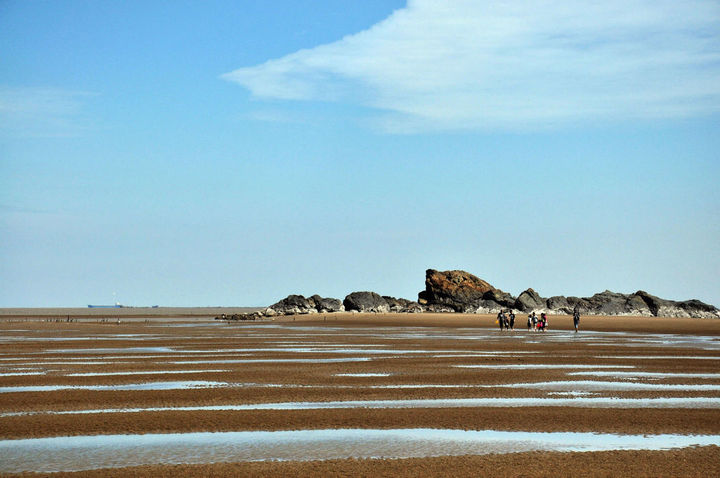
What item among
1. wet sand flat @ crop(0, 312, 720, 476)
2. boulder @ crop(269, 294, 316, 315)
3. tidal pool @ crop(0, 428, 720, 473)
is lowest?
tidal pool @ crop(0, 428, 720, 473)

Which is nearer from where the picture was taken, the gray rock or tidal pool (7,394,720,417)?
tidal pool (7,394,720,417)

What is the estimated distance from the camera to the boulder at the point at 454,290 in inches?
5022

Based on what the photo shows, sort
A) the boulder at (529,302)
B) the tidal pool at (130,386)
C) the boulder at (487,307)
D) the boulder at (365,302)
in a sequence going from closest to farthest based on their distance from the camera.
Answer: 1. the tidal pool at (130,386)
2. the boulder at (529,302)
3. the boulder at (487,307)
4. the boulder at (365,302)

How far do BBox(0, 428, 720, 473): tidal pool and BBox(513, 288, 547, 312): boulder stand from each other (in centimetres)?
10715

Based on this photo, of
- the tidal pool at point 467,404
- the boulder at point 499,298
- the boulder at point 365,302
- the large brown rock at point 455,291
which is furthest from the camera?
the boulder at point 365,302

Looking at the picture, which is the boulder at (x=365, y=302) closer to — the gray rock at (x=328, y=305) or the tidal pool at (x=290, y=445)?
the gray rock at (x=328, y=305)

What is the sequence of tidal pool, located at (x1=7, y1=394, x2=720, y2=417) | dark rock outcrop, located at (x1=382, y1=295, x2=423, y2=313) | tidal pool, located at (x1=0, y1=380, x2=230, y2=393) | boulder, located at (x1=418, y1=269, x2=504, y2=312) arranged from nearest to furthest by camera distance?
tidal pool, located at (x1=7, y1=394, x2=720, y2=417), tidal pool, located at (x1=0, y1=380, x2=230, y2=393), boulder, located at (x1=418, y1=269, x2=504, y2=312), dark rock outcrop, located at (x1=382, y1=295, x2=423, y2=313)

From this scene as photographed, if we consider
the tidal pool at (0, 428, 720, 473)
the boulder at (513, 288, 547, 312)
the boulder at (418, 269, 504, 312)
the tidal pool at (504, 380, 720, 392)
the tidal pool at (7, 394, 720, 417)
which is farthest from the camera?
the boulder at (418, 269, 504, 312)

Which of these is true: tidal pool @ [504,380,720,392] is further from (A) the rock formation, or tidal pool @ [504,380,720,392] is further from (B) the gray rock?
(B) the gray rock

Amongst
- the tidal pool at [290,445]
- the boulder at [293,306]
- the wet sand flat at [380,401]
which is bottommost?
the tidal pool at [290,445]

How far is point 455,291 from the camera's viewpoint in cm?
12975

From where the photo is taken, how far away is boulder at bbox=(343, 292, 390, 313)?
13012 centimetres

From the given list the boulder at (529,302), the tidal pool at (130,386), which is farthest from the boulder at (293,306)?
the tidal pool at (130,386)

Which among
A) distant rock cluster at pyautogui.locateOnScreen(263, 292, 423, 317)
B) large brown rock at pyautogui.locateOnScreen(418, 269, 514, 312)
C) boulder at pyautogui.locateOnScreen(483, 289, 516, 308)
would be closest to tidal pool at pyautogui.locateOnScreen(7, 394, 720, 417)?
boulder at pyautogui.locateOnScreen(483, 289, 516, 308)
